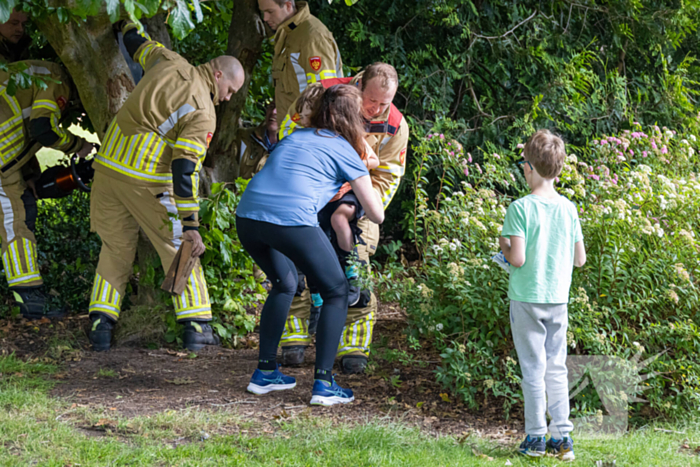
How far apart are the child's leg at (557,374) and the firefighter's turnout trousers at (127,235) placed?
8.90 ft

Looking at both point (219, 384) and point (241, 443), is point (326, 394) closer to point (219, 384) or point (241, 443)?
point (241, 443)

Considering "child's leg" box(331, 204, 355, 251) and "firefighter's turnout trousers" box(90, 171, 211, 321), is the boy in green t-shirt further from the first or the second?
"firefighter's turnout trousers" box(90, 171, 211, 321)

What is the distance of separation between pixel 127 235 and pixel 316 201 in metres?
2.00

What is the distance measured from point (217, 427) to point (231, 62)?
104 inches

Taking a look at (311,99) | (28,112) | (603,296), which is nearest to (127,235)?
(28,112)

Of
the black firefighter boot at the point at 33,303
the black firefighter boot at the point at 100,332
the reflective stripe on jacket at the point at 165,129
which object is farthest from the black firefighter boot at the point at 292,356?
the black firefighter boot at the point at 33,303

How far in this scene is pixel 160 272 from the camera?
208 inches

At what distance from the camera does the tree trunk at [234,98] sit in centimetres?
568

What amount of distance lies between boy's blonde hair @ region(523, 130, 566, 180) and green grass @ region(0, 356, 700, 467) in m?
1.32

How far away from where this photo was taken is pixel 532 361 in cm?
315

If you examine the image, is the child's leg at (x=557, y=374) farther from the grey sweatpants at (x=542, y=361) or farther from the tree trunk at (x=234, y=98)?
A: the tree trunk at (x=234, y=98)

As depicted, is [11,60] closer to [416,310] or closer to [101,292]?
[101,292]

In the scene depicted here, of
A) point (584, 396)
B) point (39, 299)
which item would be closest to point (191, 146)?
point (39, 299)

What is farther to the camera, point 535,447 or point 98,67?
point 98,67
